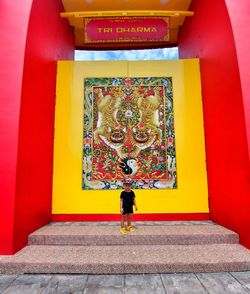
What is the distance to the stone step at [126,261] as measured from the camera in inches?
119

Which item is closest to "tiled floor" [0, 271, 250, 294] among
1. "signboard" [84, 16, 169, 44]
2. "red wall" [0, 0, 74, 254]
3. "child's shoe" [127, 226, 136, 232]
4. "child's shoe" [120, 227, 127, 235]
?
"red wall" [0, 0, 74, 254]

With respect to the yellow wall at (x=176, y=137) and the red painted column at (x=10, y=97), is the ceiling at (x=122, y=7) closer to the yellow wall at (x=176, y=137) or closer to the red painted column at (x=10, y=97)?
the yellow wall at (x=176, y=137)

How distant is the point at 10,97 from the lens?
3650 millimetres

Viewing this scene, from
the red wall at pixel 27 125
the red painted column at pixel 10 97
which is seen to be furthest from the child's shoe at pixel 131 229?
the red painted column at pixel 10 97

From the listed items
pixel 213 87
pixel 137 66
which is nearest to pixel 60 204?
pixel 137 66

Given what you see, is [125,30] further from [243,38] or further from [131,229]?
[131,229]

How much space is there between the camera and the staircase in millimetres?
3027

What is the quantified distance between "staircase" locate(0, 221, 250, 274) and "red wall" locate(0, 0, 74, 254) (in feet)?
1.26

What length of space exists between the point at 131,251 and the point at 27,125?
2.64 meters

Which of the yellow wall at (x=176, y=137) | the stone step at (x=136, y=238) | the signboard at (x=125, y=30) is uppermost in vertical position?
the signboard at (x=125, y=30)

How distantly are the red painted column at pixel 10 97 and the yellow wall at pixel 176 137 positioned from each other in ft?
5.51

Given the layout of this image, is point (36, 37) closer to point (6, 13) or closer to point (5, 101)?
point (6, 13)

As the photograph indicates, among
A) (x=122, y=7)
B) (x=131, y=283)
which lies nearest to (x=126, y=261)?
(x=131, y=283)

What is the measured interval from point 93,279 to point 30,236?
1.51 m
